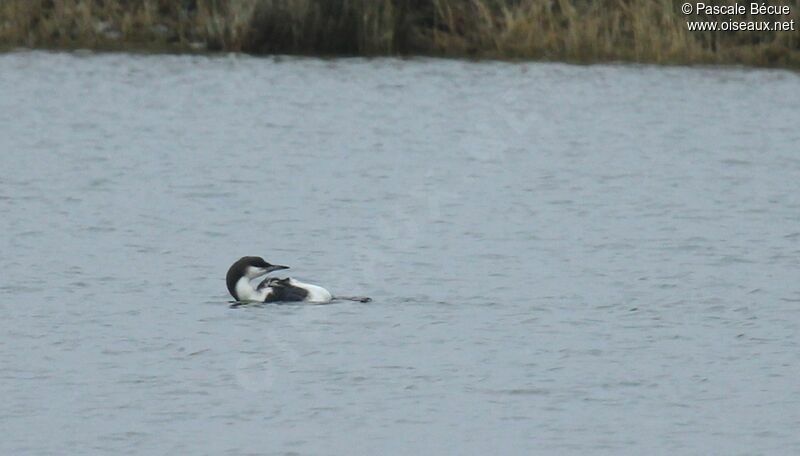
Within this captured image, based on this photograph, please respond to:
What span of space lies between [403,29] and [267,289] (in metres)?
16.5

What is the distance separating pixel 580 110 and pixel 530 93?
153cm

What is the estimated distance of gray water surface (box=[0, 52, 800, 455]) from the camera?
351 inches

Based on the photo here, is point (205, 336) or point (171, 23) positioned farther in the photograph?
point (171, 23)

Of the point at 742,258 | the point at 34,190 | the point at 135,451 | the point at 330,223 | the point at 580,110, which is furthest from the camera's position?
the point at 580,110

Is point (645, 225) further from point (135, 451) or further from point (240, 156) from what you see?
point (135, 451)

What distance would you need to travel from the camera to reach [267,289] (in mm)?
11891

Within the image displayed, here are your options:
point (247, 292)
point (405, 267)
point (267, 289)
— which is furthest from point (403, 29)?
point (247, 292)

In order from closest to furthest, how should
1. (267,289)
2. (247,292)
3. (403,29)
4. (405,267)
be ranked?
(247,292), (267,289), (405,267), (403,29)

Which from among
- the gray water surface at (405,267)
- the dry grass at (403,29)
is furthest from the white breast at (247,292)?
the dry grass at (403,29)

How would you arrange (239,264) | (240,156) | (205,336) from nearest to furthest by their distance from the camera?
(205,336) → (239,264) → (240,156)

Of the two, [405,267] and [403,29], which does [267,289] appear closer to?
[405,267]

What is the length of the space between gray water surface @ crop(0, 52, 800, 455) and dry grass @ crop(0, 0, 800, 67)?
110 centimetres

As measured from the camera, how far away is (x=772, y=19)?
2678cm

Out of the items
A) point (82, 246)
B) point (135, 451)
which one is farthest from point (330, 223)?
point (135, 451)
